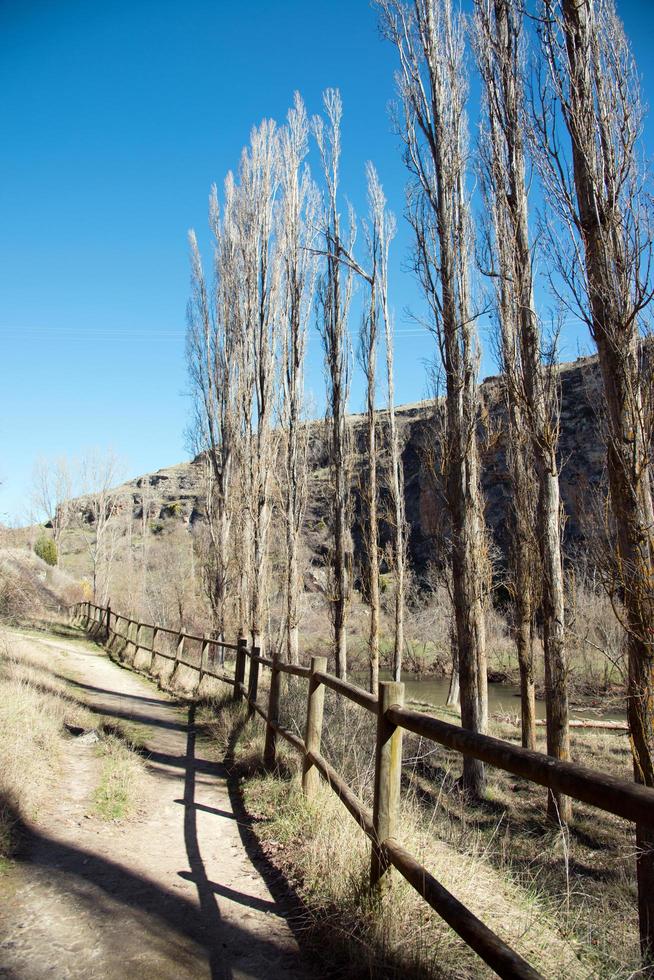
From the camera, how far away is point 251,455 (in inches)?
681

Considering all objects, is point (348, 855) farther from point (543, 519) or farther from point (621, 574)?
point (543, 519)

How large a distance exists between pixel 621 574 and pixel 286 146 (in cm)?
1593

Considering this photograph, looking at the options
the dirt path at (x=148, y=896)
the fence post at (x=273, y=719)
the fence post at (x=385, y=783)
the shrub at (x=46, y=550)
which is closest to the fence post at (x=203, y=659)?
the dirt path at (x=148, y=896)

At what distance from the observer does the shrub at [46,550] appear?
50.8m

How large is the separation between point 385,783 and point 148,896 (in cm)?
161

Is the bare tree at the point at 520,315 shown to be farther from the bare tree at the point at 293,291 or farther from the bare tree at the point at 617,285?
the bare tree at the point at 293,291

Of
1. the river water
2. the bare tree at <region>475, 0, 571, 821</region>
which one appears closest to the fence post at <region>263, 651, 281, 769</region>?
the bare tree at <region>475, 0, 571, 821</region>

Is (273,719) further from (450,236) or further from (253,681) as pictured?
(450,236)

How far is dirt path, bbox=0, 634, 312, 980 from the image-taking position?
9.06 ft

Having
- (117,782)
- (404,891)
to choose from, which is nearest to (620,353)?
(404,891)

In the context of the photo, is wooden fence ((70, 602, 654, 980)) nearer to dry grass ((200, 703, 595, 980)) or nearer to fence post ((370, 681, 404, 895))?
fence post ((370, 681, 404, 895))

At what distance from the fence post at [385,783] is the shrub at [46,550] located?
172 feet

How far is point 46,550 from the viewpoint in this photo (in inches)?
2014

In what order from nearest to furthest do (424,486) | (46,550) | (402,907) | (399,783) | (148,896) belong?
(402,907)
(399,783)
(148,896)
(424,486)
(46,550)
